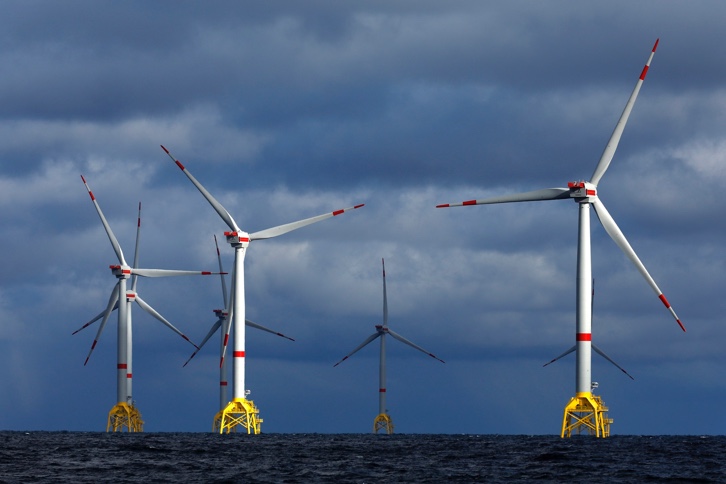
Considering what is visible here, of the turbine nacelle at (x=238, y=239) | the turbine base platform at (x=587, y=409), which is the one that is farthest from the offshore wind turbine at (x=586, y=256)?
the turbine nacelle at (x=238, y=239)

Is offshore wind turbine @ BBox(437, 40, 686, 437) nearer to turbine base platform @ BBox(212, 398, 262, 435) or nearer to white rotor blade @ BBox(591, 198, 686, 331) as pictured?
white rotor blade @ BBox(591, 198, 686, 331)

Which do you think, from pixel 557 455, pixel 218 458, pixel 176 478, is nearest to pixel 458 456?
pixel 557 455

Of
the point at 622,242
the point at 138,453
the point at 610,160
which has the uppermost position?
the point at 610,160

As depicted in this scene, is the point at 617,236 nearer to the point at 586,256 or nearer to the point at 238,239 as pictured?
the point at 586,256

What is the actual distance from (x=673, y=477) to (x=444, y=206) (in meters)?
50.6

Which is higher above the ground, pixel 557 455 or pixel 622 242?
pixel 622 242

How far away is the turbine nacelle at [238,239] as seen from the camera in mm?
171750

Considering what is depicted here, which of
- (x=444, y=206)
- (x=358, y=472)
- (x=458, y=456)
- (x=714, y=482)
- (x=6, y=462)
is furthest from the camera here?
(x=444, y=206)

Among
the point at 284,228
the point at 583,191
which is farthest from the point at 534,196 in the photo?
the point at 284,228

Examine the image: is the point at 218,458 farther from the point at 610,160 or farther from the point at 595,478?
the point at 610,160

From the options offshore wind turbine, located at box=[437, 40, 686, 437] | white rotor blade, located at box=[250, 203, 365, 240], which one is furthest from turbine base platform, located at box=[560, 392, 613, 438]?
white rotor blade, located at box=[250, 203, 365, 240]

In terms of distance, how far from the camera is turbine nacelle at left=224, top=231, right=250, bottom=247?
172m

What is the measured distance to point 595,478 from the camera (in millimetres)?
86688

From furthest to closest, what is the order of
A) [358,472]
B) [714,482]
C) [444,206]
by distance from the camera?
1. [444,206]
2. [358,472]
3. [714,482]
